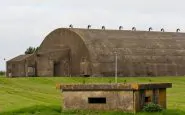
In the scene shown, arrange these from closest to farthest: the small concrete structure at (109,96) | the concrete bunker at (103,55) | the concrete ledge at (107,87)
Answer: the concrete ledge at (107,87) < the small concrete structure at (109,96) < the concrete bunker at (103,55)

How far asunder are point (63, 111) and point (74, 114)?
121cm

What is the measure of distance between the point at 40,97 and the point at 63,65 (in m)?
28.0

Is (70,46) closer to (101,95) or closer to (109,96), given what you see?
(101,95)

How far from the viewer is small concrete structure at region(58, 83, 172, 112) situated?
98.9 ft

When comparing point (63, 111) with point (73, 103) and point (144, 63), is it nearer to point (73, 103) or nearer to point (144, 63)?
point (73, 103)

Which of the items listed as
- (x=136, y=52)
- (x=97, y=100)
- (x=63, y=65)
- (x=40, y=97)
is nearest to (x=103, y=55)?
(x=136, y=52)

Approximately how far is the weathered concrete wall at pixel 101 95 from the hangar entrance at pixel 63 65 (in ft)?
117

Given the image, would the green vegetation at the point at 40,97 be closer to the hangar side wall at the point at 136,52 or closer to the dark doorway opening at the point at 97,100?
the dark doorway opening at the point at 97,100

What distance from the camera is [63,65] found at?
6800 centimetres

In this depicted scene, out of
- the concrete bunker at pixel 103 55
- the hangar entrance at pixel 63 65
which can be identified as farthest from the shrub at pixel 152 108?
the hangar entrance at pixel 63 65

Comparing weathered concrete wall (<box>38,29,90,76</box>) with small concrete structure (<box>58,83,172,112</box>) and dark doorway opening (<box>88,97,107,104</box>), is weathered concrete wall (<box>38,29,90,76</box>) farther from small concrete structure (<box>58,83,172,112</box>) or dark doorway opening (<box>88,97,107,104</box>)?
dark doorway opening (<box>88,97,107,104</box>)

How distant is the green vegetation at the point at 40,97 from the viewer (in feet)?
102

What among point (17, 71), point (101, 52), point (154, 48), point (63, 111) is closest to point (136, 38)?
point (154, 48)

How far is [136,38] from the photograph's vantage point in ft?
233
